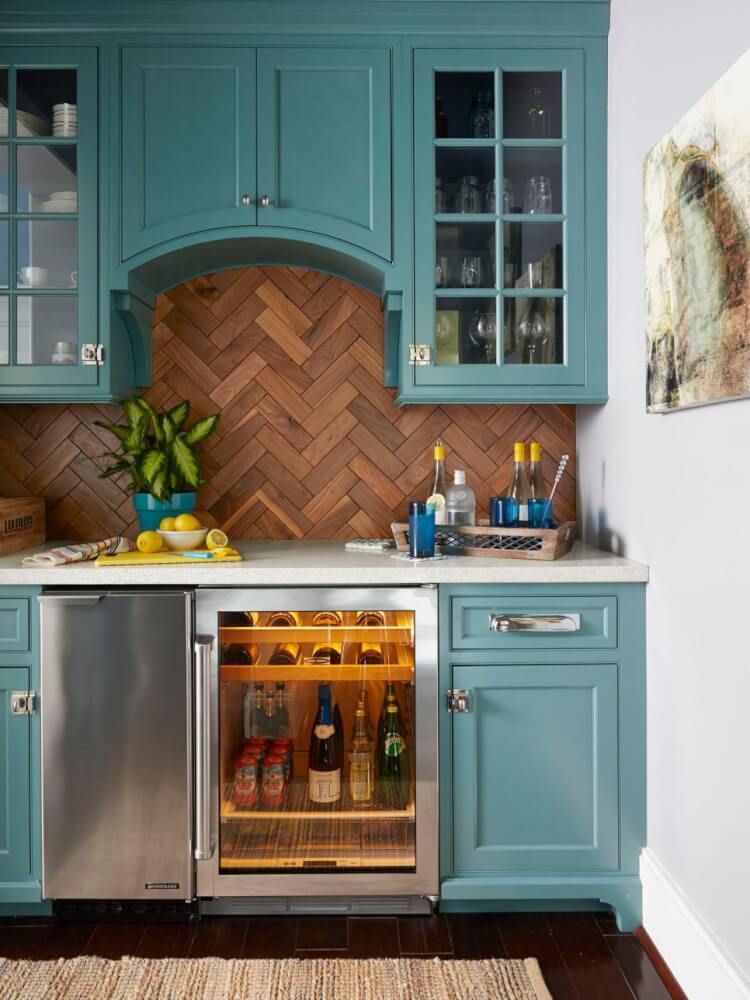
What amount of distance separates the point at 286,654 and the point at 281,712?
0.64 ft

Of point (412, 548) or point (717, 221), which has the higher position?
point (717, 221)

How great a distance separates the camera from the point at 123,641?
81.6 inches

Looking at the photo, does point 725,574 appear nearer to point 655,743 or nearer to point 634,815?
point 655,743

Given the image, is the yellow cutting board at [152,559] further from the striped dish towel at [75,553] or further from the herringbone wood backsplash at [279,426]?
the herringbone wood backsplash at [279,426]

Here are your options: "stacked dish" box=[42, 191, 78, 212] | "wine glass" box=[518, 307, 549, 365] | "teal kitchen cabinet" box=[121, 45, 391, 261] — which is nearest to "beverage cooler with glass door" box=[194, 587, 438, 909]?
"wine glass" box=[518, 307, 549, 365]

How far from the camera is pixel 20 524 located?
2.46 metres

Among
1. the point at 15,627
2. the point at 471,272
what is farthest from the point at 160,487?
the point at 471,272

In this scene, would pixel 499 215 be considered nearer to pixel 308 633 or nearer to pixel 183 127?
pixel 183 127

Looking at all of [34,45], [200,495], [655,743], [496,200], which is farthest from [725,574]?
[34,45]

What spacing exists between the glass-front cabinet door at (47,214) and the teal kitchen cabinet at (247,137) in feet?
0.42

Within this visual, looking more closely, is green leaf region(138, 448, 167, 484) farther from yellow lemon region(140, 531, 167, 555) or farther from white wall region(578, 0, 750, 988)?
white wall region(578, 0, 750, 988)

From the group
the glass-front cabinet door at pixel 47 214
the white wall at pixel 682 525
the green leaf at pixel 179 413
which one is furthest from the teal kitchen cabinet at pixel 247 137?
the white wall at pixel 682 525

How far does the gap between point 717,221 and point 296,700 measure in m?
1.57

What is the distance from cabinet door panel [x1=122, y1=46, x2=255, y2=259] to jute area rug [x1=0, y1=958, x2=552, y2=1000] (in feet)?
6.56
